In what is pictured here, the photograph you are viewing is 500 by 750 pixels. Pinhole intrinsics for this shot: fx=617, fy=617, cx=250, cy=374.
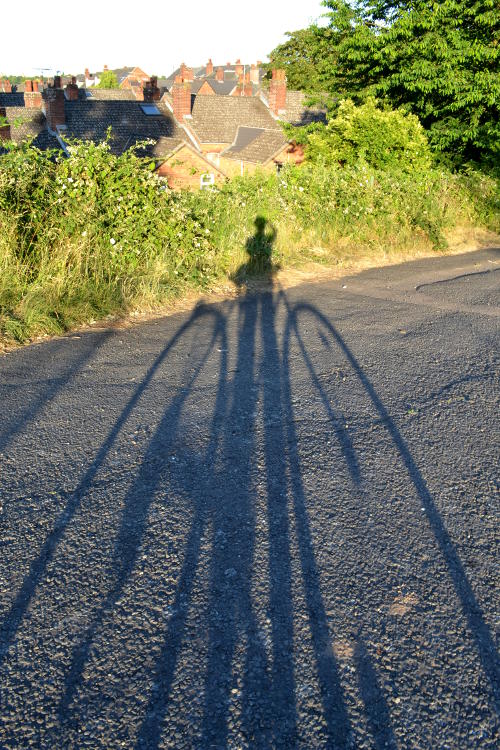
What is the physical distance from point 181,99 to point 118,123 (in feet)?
18.2

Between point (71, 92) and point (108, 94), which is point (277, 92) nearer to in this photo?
point (71, 92)

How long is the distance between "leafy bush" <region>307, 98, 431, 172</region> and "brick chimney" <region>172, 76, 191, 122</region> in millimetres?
24468

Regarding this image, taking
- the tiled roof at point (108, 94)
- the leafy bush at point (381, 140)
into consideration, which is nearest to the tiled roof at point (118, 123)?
the leafy bush at point (381, 140)

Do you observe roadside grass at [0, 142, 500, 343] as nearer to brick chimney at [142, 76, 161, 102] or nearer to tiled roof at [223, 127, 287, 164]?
tiled roof at [223, 127, 287, 164]

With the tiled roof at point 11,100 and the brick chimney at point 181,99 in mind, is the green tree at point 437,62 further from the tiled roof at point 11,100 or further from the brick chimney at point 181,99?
the tiled roof at point 11,100

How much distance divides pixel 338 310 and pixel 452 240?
7057 mm

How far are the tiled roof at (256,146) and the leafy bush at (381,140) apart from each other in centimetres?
1506

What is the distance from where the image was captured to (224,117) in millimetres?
40469

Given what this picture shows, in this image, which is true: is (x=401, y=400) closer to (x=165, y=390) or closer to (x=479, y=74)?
(x=165, y=390)

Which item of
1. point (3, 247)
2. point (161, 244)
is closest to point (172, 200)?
point (161, 244)

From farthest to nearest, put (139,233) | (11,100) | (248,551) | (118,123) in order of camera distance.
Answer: (11,100) < (118,123) < (139,233) < (248,551)

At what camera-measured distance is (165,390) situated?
5008 mm

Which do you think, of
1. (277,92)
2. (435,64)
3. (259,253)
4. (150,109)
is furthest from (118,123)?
(259,253)

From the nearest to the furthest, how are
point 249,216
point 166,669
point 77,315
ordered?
point 166,669 < point 77,315 < point 249,216
